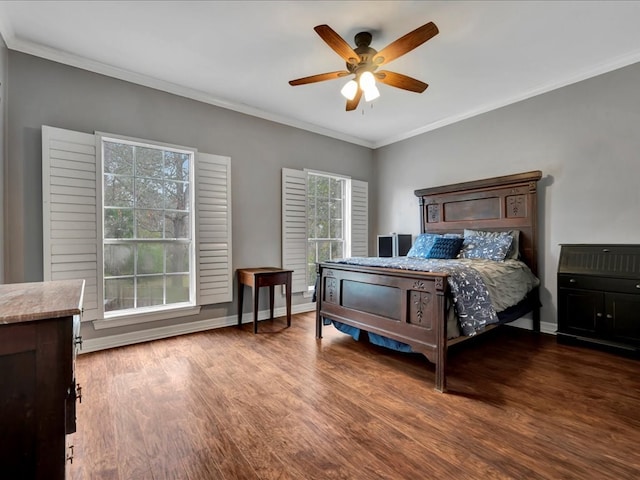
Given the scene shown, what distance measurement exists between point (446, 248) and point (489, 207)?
832mm

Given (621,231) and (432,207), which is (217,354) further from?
(621,231)

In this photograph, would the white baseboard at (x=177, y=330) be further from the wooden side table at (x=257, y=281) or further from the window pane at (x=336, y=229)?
the window pane at (x=336, y=229)

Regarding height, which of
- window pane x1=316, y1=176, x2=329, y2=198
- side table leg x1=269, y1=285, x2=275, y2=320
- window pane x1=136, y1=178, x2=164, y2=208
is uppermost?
window pane x1=316, y1=176, x2=329, y2=198

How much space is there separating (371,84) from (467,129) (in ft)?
7.71

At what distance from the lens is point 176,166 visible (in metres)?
3.53

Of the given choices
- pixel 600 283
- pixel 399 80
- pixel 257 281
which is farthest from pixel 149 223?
pixel 600 283

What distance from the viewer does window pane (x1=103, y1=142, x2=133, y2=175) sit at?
312 cm

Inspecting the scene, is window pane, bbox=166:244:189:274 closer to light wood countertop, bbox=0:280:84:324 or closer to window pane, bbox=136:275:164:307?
window pane, bbox=136:275:164:307

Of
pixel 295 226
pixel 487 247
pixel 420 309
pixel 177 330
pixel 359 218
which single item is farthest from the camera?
pixel 359 218

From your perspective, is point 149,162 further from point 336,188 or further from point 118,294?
point 336,188

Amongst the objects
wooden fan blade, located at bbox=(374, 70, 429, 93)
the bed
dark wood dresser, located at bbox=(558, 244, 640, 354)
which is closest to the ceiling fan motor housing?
wooden fan blade, located at bbox=(374, 70, 429, 93)

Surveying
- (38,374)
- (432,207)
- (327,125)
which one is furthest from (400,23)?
(38,374)

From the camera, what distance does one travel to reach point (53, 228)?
2750mm

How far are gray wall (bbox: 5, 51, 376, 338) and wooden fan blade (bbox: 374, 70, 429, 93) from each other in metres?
Result: 1.98
